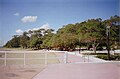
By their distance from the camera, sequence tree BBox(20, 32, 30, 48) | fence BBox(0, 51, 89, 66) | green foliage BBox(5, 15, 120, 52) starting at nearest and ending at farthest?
fence BBox(0, 51, 89, 66), tree BBox(20, 32, 30, 48), green foliage BBox(5, 15, 120, 52)

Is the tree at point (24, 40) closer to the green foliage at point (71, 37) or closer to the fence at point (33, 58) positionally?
the green foliage at point (71, 37)

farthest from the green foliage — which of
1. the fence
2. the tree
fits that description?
the fence

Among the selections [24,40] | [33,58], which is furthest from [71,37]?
[33,58]

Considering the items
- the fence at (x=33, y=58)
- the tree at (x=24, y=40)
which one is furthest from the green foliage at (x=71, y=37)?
the fence at (x=33, y=58)

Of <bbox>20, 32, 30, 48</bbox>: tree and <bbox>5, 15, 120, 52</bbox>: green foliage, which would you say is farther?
<bbox>5, 15, 120, 52</bbox>: green foliage

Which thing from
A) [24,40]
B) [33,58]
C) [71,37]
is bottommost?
[33,58]

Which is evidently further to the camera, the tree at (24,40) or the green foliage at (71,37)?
the green foliage at (71,37)

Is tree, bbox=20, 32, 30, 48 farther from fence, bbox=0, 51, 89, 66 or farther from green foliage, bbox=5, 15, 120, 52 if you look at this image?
fence, bbox=0, 51, 89, 66

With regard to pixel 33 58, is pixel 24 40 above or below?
above

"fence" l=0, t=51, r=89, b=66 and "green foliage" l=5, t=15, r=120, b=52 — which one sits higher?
"green foliage" l=5, t=15, r=120, b=52

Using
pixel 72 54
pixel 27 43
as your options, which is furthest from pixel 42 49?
pixel 72 54

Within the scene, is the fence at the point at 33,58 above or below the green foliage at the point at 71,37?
below

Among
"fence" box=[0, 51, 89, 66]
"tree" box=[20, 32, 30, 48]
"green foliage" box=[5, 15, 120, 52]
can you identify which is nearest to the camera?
"fence" box=[0, 51, 89, 66]

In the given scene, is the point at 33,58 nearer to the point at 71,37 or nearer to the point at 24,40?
the point at 24,40
